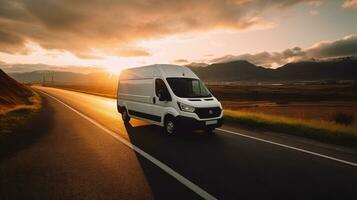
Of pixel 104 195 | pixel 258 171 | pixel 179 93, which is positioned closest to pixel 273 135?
pixel 179 93

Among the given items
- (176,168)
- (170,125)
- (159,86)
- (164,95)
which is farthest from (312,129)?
(176,168)

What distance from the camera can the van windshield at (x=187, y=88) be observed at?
31.2ft

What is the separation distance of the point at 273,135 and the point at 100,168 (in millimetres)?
6728

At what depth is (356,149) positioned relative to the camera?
299 inches

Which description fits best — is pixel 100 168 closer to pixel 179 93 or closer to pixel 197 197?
pixel 197 197

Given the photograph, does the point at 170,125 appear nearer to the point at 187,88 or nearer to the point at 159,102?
the point at 159,102

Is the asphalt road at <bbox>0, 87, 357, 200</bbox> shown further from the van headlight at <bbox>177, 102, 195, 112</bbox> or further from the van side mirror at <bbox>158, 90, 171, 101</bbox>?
the van side mirror at <bbox>158, 90, 171, 101</bbox>

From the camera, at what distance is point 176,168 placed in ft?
18.1

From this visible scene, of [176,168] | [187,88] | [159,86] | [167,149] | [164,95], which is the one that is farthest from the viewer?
[159,86]

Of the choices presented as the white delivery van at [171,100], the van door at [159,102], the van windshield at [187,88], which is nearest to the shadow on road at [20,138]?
the white delivery van at [171,100]

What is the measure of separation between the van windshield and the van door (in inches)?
11.6

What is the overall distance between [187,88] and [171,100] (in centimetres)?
111

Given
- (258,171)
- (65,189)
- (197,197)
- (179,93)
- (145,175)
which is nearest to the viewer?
(197,197)

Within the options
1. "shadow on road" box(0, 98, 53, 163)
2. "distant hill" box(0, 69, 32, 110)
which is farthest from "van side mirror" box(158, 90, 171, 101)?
"distant hill" box(0, 69, 32, 110)
